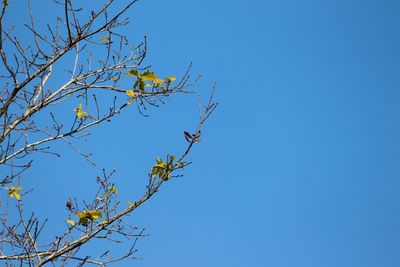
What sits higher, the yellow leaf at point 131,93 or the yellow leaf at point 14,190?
the yellow leaf at point 131,93

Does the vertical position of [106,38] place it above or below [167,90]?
above

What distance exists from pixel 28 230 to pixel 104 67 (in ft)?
6.31

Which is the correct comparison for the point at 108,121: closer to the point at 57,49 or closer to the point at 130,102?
the point at 130,102

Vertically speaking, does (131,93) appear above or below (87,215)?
above

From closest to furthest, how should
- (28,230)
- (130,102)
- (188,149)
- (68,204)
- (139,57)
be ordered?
(188,149) < (68,204) < (28,230) < (130,102) < (139,57)

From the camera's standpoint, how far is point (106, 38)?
380 cm

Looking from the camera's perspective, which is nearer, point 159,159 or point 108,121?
point 159,159

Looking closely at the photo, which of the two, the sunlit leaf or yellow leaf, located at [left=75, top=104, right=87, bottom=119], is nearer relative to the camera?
the sunlit leaf

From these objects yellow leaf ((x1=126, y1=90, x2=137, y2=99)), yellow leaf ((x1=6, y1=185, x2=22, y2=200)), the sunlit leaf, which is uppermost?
yellow leaf ((x1=126, y1=90, x2=137, y2=99))

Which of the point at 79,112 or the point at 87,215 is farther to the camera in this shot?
the point at 79,112

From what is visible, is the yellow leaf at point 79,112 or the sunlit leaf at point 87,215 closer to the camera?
the sunlit leaf at point 87,215

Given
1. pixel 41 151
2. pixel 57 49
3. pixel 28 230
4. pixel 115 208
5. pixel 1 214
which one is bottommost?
pixel 28 230

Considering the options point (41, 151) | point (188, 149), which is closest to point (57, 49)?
point (41, 151)

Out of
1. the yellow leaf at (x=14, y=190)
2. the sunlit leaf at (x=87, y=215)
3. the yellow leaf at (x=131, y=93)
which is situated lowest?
the sunlit leaf at (x=87, y=215)
